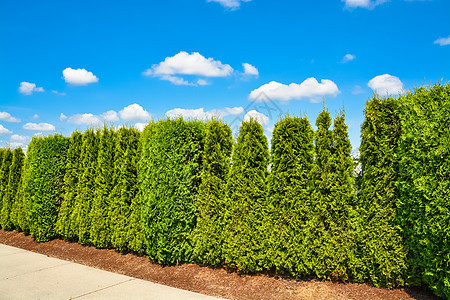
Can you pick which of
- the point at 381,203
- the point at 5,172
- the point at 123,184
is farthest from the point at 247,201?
the point at 5,172

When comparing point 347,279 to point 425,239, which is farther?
point 347,279

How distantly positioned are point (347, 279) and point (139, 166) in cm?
509

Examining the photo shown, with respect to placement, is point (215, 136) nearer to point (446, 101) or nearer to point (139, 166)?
point (139, 166)

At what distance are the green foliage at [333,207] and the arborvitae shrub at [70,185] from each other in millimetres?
7060

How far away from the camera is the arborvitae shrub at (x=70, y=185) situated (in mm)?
9023

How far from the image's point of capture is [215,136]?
644 centimetres

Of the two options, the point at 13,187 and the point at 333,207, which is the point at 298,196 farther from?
the point at 13,187

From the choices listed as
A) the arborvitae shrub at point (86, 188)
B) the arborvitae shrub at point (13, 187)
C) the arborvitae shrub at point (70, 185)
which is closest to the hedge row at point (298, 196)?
the arborvitae shrub at point (86, 188)

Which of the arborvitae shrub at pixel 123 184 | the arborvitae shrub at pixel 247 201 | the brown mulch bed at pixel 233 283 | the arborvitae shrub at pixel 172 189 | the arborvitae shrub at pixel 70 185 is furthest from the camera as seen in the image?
the arborvitae shrub at pixel 70 185

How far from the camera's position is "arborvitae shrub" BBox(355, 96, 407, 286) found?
5.06 meters

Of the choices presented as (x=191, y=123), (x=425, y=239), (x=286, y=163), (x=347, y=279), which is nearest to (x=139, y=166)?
(x=191, y=123)

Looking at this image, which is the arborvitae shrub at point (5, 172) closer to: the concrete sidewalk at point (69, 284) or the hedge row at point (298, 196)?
the concrete sidewalk at point (69, 284)

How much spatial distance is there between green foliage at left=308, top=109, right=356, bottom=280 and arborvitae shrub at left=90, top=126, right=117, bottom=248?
17.3ft

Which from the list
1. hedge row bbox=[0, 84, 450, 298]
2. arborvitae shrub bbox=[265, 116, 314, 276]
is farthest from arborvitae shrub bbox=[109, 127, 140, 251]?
arborvitae shrub bbox=[265, 116, 314, 276]
